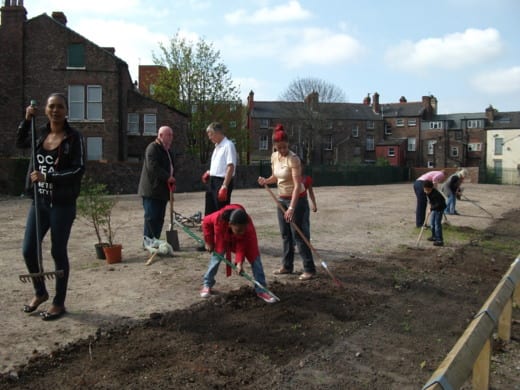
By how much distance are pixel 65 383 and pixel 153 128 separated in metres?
32.9

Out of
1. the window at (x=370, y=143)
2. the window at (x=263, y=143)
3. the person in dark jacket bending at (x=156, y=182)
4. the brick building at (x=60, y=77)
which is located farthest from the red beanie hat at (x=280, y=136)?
the window at (x=370, y=143)

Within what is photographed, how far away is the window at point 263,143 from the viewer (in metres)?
72.4

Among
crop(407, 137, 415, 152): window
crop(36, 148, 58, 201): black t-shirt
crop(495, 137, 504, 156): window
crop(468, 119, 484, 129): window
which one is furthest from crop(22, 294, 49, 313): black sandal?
crop(468, 119, 484, 129): window

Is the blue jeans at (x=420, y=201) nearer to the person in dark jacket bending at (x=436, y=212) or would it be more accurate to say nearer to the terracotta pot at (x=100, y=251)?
the person in dark jacket bending at (x=436, y=212)

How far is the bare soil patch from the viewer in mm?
3930

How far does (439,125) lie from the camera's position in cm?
7519

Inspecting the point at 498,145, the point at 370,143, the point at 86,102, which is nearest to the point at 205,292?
the point at 86,102

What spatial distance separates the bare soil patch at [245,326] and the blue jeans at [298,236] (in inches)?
10.7

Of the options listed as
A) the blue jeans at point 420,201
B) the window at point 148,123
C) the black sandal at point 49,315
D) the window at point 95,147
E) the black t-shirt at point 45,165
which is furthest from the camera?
the window at point 148,123

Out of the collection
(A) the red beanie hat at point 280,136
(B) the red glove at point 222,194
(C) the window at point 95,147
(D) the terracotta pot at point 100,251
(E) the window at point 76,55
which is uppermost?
(E) the window at point 76,55

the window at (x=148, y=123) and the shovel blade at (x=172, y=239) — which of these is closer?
the shovel blade at (x=172, y=239)

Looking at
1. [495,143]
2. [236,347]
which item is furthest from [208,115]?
[495,143]

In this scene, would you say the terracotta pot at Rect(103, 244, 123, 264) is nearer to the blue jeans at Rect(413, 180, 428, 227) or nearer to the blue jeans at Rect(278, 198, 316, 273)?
the blue jeans at Rect(278, 198, 316, 273)

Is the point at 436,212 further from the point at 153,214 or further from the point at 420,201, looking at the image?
the point at 153,214
